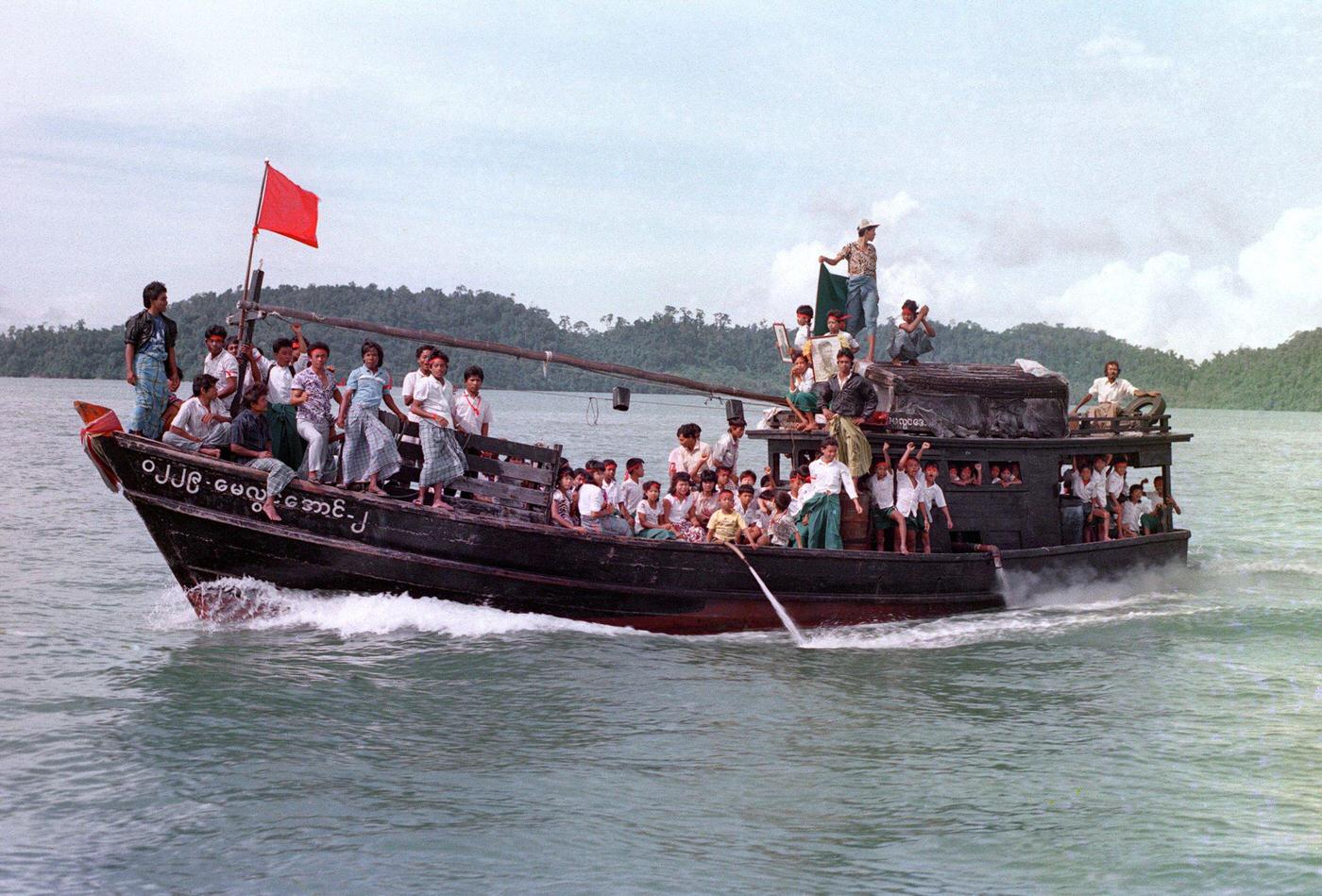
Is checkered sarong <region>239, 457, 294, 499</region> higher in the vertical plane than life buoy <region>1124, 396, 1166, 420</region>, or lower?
lower

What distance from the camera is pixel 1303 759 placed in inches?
429

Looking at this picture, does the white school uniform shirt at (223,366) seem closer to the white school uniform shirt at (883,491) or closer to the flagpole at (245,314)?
the flagpole at (245,314)

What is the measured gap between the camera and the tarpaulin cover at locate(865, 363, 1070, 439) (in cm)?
1527

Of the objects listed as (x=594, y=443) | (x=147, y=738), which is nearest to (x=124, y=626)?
(x=147, y=738)

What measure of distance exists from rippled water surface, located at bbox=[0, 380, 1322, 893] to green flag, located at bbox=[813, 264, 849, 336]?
4209mm

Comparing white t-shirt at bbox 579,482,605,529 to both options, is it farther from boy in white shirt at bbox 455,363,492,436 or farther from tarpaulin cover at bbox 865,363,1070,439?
tarpaulin cover at bbox 865,363,1070,439

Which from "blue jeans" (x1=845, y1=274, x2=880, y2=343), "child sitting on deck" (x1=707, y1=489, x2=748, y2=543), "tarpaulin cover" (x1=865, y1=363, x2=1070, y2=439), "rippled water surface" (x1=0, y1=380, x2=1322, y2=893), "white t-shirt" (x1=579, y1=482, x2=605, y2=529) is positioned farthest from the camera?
"blue jeans" (x1=845, y1=274, x2=880, y2=343)

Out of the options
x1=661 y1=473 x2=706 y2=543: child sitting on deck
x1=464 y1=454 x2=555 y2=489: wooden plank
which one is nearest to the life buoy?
x1=661 y1=473 x2=706 y2=543: child sitting on deck

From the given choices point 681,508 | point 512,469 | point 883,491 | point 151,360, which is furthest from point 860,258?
point 151,360

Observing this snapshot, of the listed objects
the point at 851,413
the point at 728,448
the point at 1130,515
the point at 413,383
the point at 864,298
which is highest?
the point at 864,298

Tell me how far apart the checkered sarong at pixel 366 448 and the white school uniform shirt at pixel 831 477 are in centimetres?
457

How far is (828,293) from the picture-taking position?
16.5 metres

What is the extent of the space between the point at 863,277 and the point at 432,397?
21.4ft

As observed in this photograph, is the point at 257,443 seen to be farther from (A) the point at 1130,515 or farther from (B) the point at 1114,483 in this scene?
(A) the point at 1130,515
